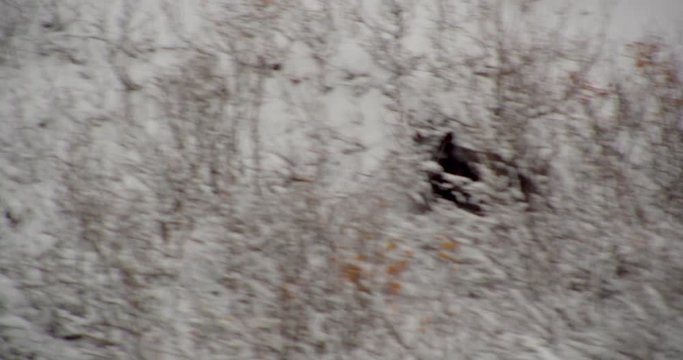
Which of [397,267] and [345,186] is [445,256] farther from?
[345,186]

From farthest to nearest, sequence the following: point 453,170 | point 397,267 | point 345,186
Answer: point 453,170
point 345,186
point 397,267

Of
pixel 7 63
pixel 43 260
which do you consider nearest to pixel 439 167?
pixel 43 260

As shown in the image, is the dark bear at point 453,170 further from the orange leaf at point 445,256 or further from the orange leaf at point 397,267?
the orange leaf at point 397,267

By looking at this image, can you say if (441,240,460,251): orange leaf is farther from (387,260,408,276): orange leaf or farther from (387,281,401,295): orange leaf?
(387,281,401,295): orange leaf

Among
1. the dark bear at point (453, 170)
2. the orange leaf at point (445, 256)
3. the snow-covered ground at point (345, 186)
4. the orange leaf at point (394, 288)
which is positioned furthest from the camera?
the dark bear at point (453, 170)

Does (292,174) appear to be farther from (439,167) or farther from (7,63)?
(7,63)

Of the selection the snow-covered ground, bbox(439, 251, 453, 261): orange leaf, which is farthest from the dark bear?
bbox(439, 251, 453, 261): orange leaf

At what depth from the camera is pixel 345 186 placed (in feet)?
16.8

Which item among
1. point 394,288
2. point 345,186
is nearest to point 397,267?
point 394,288

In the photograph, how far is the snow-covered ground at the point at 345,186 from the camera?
4496mm

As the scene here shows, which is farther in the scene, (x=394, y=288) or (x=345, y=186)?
(x=345, y=186)

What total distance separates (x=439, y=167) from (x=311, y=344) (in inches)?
63.9

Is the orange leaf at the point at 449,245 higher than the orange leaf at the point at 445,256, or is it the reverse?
the orange leaf at the point at 449,245

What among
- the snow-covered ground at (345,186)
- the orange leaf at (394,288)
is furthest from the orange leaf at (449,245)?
the orange leaf at (394,288)
